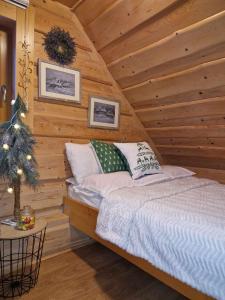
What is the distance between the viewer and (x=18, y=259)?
1.75 meters

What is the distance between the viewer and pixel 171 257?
1.22 meters

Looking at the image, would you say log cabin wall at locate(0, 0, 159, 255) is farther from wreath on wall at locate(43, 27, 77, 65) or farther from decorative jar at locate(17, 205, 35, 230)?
decorative jar at locate(17, 205, 35, 230)

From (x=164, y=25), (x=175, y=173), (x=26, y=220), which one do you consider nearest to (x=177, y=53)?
(x=164, y=25)

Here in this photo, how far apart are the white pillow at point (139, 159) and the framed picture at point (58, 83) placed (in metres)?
0.71

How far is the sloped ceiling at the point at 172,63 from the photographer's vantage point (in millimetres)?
1692

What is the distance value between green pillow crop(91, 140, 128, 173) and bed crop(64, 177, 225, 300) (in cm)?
42

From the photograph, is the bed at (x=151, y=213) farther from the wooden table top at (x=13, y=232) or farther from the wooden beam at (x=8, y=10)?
the wooden beam at (x=8, y=10)

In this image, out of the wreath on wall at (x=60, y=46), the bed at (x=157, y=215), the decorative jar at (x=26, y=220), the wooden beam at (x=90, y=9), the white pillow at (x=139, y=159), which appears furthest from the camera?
the white pillow at (x=139, y=159)

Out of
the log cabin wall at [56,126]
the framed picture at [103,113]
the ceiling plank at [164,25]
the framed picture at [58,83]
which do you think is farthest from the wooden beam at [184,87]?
the framed picture at [58,83]

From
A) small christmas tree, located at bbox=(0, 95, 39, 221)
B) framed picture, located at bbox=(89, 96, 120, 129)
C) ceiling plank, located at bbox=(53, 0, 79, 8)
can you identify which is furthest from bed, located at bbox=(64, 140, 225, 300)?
ceiling plank, located at bbox=(53, 0, 79, 8)

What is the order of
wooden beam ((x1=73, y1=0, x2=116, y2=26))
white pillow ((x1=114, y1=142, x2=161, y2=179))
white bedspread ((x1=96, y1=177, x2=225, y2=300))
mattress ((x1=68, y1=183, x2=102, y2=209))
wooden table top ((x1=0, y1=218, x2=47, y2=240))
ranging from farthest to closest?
white pillow ((x1=114, y1=142, x2=161, y2=179)) → wooden beam ((x1=73, y1=0, x2=116, y2=26)) → mattress ((x1=68, y1=183, x2=102, y2=209)) → wooden table top ((x1=0, y1=218, x2=47, y2=240)) → white bedspread ((x1=96, y1=177, x2=225, y2=300))

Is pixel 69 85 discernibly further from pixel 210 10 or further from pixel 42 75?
pixel 210 10

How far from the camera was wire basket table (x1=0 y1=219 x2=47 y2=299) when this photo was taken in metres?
1.58

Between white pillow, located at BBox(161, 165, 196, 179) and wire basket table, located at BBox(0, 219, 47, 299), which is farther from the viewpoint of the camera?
white pillow, located at BBox(161, 165, 196, 179)
